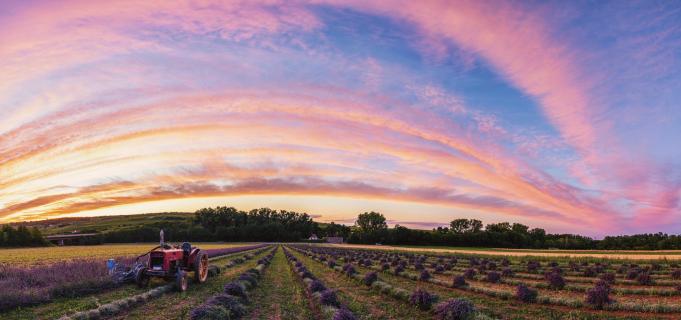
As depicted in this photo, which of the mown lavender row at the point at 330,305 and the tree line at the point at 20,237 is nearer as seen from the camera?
the mown lavender row at the point at 330,305

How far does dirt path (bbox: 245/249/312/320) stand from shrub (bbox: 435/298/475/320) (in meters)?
4.19

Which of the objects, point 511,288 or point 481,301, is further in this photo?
point 511,288

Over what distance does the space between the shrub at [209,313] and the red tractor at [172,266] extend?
7.24 metres

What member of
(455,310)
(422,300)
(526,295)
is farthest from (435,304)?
(526,295)

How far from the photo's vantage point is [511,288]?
22297 millimetres

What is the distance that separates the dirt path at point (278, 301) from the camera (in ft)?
49.1

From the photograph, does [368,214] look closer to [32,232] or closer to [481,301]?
[32,232]

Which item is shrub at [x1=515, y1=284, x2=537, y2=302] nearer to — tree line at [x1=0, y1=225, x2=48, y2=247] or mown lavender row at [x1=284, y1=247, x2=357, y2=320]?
mown lavender row at [x1=284, y1=247, x2=357, y2=320]

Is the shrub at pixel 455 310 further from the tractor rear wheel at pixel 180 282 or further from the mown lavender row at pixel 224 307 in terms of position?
the tractor rear wheel at pixel 180 282

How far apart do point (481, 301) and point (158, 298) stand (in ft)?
43.3

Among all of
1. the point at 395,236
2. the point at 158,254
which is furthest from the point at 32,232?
the point at 158,254

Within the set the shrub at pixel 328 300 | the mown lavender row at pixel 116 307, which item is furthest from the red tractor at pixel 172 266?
the shrub at pixel 328 300

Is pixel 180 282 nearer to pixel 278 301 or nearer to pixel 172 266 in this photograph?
pixel 172 266

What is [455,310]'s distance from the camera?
1340 centimetres
